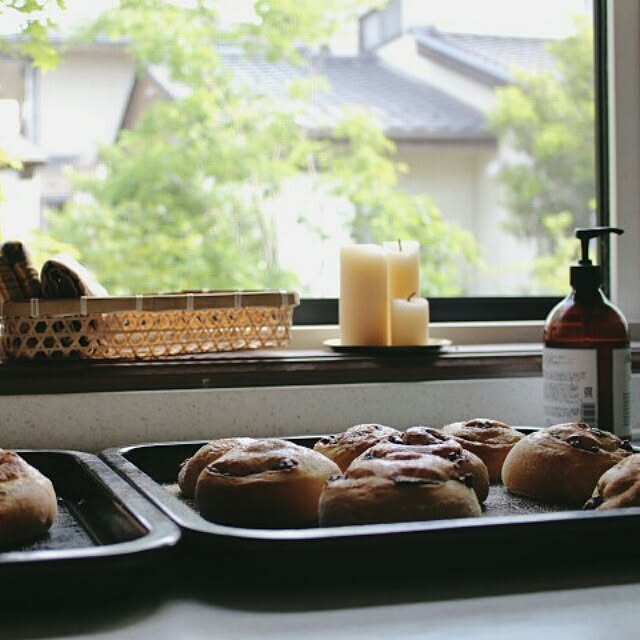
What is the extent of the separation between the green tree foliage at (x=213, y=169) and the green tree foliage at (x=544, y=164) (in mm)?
542

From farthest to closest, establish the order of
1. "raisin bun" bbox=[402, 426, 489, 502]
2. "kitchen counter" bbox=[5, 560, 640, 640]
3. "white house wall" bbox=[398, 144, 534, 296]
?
"white house wall" bbox=[398, 144, 534, 296], "raisin bun" bbox=[402, 426, 489, 502], "kitchen counter" bbox=[5, 560, 640, 640]

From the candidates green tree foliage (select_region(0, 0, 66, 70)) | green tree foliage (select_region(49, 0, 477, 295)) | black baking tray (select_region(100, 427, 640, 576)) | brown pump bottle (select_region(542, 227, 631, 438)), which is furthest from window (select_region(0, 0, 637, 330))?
black baking tray (select_region(100, 427, 640, 576))

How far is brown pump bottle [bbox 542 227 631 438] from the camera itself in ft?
3.77

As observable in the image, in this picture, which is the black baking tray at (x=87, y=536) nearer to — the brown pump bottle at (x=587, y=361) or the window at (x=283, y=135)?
the brown pump bottle at (x=587, y=361)

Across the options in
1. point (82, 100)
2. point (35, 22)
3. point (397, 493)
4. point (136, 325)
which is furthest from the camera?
point (82, 100)

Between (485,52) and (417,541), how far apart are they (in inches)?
104

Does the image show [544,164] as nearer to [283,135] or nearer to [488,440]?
[283,135]

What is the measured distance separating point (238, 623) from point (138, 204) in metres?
2.70

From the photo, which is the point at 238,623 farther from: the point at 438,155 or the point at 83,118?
the point at 438,155

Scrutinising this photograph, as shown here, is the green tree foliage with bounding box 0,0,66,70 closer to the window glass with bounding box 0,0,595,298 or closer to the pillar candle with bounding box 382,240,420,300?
the pillar candle with bounding box 382,240,420,300

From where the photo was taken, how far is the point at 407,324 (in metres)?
1.41

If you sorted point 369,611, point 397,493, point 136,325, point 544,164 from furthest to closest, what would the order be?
point 544,164 → point 136,325 → point 397,493 → point 369,611

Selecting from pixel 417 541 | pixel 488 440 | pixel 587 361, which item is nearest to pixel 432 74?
pixel 587 361

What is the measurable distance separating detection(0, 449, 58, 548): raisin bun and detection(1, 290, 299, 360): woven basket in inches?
16.7
